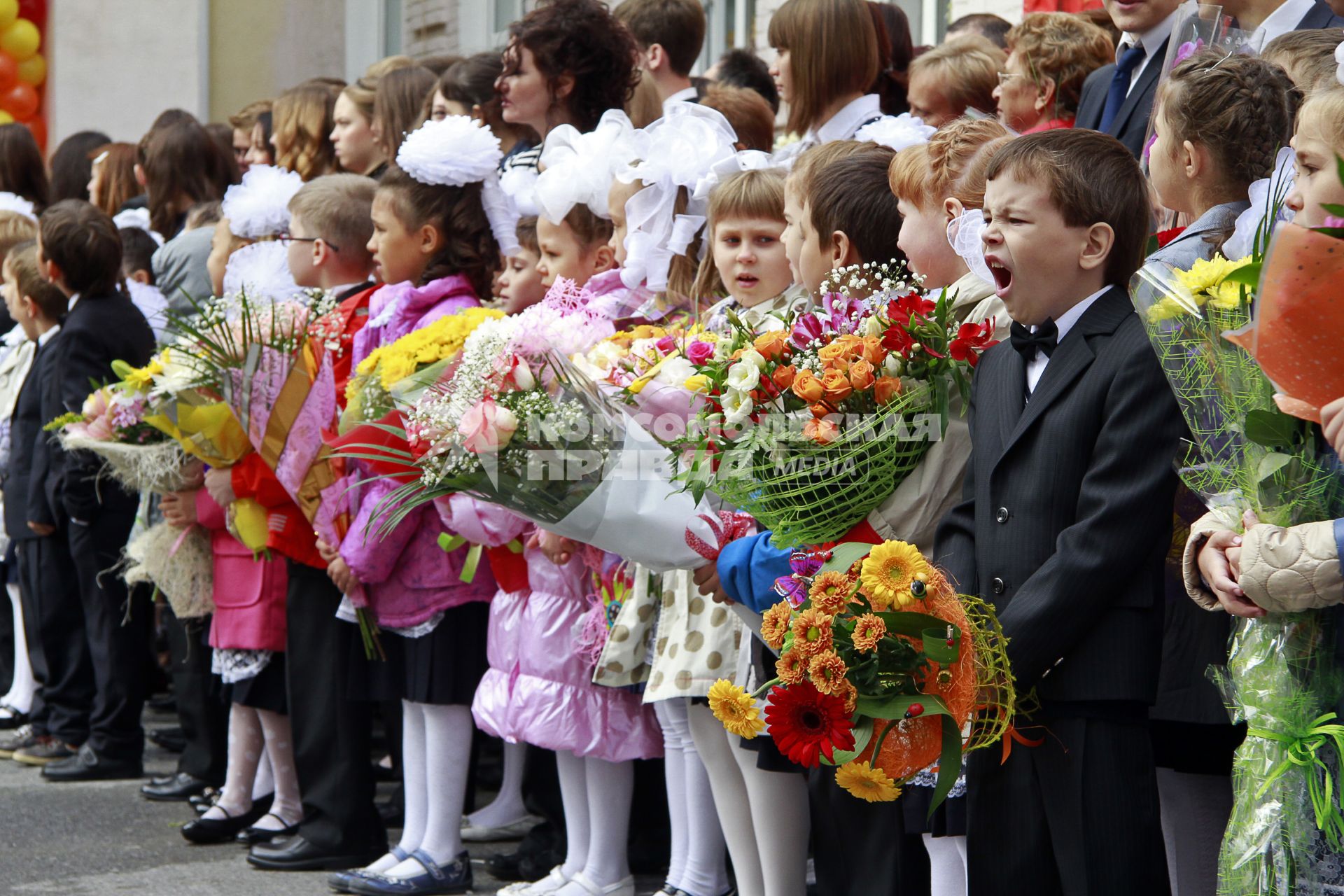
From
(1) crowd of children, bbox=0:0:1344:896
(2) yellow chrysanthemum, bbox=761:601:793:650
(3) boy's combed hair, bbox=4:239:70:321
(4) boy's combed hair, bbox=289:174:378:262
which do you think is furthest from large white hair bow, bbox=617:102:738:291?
(3) boy's combed hair, bbox=4:239:70:321

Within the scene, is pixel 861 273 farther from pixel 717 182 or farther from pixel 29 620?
pixel 29 620

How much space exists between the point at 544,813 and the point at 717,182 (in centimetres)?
216

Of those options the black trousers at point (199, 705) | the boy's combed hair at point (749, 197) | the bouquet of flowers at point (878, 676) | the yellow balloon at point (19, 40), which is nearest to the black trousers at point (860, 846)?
the bouquet of flowers at point (878, 676)

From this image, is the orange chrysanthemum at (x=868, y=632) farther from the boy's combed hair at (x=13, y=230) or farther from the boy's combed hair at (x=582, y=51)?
the boy's combed hair at (x=13, y=230)

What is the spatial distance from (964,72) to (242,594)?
2942 mm

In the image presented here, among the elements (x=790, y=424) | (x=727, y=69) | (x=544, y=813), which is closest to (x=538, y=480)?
(x=790, y=424)

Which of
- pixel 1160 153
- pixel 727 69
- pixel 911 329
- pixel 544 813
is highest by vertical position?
pixel 727 69

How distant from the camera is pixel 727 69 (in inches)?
284

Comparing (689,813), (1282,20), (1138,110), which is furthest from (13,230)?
(1282,20)

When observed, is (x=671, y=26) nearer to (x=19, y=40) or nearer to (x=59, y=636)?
(x=59, y=636)

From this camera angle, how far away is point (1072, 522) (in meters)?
2.77

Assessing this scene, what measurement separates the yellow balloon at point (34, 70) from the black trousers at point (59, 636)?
8881 millimetres

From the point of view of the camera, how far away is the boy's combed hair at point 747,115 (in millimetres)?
4969

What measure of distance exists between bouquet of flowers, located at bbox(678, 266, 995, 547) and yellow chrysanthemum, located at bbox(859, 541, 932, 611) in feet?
1.64
